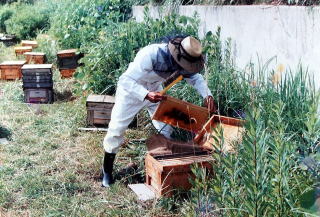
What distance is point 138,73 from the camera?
4.70m

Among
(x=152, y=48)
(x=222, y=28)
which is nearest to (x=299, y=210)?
(x=152, y=48)

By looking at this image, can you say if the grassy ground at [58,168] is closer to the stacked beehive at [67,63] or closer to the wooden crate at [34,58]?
the stacked beehive at [67,63]

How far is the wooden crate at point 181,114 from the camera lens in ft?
14.6

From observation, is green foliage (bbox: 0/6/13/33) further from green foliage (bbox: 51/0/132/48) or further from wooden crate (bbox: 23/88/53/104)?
wooden crate (bbox: 23/88/53/104)

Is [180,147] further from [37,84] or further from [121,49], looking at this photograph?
[37,84]

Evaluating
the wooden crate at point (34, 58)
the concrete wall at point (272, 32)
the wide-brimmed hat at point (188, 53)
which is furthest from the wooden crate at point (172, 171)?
the wooden crate at point (34, 58)

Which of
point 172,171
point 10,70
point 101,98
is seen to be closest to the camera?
point 172,171

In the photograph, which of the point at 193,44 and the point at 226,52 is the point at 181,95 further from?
the point at 193,44

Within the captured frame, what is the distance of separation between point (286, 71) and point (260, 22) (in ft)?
3.02

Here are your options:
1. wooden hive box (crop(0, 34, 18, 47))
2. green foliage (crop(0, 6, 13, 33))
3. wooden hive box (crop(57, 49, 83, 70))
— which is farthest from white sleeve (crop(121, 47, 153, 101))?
green foliage (crop(0, 6, 13, 33))

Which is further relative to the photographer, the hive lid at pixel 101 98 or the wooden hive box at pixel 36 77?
the wooden hive box at pixel 36 77

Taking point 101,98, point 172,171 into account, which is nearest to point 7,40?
point 101,98

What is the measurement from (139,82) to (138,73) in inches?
7.7

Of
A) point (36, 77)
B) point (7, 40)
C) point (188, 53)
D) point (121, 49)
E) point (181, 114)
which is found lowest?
point (7, 40)
